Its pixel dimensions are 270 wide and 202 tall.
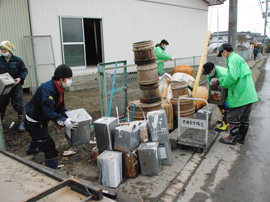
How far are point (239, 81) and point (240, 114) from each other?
2.07 feet

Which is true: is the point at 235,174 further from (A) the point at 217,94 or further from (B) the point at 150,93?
(B) the point at 150,93

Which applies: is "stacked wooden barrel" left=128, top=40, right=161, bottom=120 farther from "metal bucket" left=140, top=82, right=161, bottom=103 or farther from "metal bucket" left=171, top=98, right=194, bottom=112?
"metal bucket" left=171, top=98, right=194, bottom=112

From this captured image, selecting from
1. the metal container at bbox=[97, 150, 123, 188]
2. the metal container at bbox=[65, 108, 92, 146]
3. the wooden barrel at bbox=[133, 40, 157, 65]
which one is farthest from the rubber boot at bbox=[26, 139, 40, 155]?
the wooden barrel at bbox=[133, 40, 157, 65]

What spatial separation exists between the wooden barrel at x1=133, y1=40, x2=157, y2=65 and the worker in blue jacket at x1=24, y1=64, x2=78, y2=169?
182 cm

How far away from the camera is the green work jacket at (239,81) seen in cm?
411

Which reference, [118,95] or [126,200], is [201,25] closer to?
[118,95]

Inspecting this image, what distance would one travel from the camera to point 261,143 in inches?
179

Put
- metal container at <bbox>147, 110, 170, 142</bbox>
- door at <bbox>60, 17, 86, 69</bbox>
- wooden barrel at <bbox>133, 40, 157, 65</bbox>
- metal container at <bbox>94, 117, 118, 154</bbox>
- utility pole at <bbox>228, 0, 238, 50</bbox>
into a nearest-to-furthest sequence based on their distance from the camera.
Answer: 1. metal container at <bbox>94, 117, 118, 154</bbox>
2. metal container at <bbox>147, 110, 170, 142</bbox>
3. wooden barrel at <bbox>133, 40, 157, 65</bbox>
4. door at <bbox>60, 17, 86, 69</bbox>
5. utility pole at <bbox>228, 0, 238, 50</bbox>

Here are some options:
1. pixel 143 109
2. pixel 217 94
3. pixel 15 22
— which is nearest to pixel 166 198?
pixel 143 109

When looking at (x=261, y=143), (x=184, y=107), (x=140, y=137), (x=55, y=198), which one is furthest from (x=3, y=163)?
(x=261, y=143)

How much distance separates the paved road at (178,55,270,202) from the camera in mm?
2959

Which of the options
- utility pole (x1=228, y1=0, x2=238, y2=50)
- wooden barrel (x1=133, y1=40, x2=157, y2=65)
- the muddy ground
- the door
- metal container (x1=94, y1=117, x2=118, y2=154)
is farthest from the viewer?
utility pole (x1=228, y1=0, x2=238, y2=50)

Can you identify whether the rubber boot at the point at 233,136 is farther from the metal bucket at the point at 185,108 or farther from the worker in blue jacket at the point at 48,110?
the worker in blue jacket at the point at 48,110

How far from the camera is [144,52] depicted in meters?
4.55
